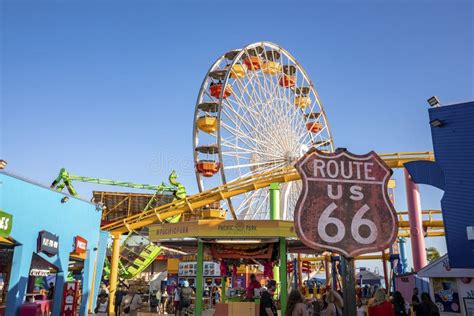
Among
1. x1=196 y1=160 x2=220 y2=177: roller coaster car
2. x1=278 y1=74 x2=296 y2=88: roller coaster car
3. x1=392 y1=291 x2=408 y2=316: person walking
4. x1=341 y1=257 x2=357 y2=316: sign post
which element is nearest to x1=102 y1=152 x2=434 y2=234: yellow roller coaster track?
x1=196 y1=160 x2=220 y2=177: roller coaster car

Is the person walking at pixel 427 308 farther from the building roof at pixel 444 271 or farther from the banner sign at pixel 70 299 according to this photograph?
the banner sign at pixel 70 299

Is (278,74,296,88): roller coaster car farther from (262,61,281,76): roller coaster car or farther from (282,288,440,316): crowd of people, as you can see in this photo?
(282,288,440,316): crowd of people

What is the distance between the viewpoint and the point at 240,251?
14031 mm

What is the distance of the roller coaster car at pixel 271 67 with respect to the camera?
28.0 meters

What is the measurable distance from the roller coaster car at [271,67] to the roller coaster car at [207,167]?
8.01 metres

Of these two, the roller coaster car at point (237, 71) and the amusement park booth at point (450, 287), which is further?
the roller coaster car at point (237, 71)

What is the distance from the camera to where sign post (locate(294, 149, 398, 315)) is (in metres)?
4.35

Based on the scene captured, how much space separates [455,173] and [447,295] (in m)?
3.07

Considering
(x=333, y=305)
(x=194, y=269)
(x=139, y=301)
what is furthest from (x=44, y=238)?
(x=194, y=269)

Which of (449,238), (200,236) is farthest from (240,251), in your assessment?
(449,238)

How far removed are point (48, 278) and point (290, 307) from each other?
2421 cm

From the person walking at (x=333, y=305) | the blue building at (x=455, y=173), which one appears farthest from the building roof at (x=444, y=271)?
the person walking at (x=333, y=305)

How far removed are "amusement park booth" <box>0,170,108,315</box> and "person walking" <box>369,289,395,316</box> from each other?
9.45 metres

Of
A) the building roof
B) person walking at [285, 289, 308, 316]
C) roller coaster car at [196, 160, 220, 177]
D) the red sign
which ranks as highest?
roller coaster car at [196, 160, 220, 177]
